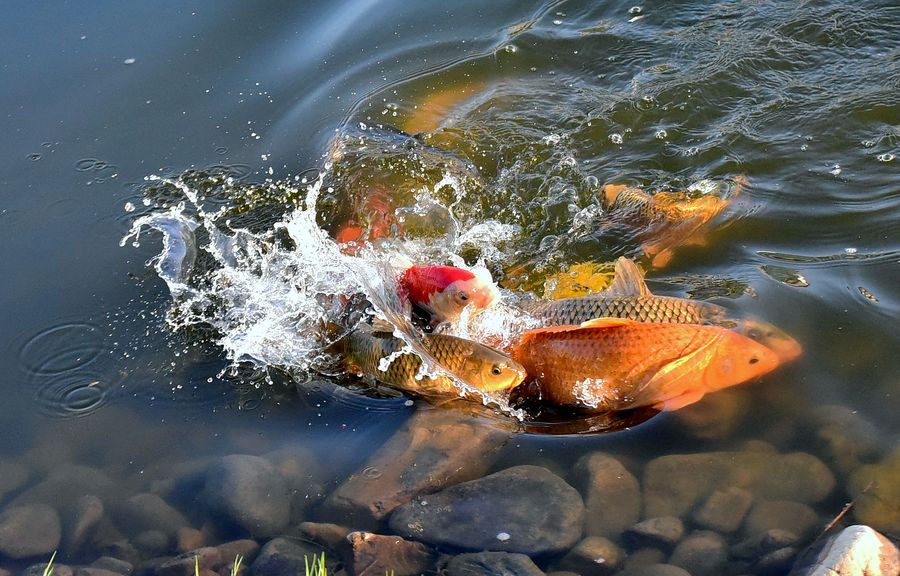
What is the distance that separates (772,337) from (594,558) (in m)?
1.22

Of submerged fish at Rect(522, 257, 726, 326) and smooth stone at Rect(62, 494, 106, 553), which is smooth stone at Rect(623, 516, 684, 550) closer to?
submerged fish at Rect(522, 257, 726, 326)

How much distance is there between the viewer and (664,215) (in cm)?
453

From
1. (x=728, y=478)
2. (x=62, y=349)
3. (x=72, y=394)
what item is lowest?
(x=728, y=478)

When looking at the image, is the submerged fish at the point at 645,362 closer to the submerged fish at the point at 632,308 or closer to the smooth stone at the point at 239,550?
the submerged fish at the point at 632,308

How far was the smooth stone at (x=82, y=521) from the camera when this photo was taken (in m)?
3.45

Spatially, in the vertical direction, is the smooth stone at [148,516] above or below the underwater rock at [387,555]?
above

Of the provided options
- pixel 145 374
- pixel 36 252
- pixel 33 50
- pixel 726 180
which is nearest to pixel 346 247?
pixel 145 374

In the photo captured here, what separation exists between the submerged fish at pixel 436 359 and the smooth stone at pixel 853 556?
1219 mm

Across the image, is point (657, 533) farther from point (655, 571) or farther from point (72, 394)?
point (72, 394)

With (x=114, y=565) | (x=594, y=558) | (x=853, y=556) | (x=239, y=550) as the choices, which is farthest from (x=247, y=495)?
(x=853, y=556)

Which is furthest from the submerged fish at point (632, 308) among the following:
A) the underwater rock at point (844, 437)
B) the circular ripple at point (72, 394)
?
the circular ripple at point (72, 394)

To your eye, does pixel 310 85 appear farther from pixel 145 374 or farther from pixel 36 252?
pixel 145 374

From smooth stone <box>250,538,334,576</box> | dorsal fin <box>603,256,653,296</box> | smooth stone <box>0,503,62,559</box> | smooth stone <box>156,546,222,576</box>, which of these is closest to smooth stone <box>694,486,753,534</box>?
dorsal fin <box>603,256,653,296</box>

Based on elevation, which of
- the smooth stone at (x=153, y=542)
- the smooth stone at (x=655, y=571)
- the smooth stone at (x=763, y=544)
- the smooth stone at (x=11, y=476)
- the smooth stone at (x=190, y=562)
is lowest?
the smooth stone at (x=763, y=544)
